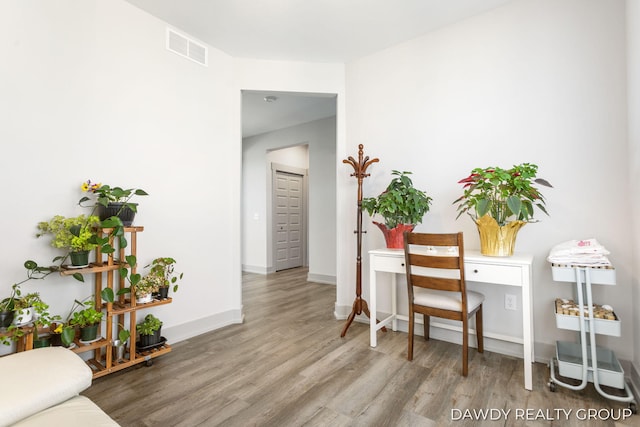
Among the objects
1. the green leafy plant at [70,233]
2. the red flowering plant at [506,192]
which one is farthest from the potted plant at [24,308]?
the red flowering plant at [506,192]

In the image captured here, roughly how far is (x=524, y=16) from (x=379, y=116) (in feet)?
4.26

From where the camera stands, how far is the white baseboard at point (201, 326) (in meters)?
2.51

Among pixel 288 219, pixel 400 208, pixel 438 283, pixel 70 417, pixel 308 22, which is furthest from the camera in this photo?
pixel 288 219

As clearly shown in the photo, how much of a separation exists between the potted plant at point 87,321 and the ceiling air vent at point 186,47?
2125 millimetres

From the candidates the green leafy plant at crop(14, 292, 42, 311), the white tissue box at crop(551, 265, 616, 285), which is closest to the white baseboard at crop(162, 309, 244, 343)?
the green leafy plant at crop(14, 292, 42, 311)

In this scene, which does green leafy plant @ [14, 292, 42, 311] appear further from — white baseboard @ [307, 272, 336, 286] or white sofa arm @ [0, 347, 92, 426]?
white baseboard @ [307, 272, 336, 286]

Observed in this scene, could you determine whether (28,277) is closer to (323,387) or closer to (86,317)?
(86,317)

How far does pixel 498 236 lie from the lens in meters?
1.98

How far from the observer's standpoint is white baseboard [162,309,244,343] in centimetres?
251

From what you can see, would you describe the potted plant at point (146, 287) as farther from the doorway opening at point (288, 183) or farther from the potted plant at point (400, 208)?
the doorway opening at point (288, 183)

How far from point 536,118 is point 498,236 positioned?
954 millimetres

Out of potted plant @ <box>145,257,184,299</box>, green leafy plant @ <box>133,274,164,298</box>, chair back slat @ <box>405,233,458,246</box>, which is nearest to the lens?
chair back slat @ <box>405,233,458,246</box>

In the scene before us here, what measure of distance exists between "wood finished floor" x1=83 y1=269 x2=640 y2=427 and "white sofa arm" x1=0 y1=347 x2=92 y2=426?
68 centimetres

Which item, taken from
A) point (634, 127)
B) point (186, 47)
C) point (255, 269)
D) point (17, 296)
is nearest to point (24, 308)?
point (17, 296)
